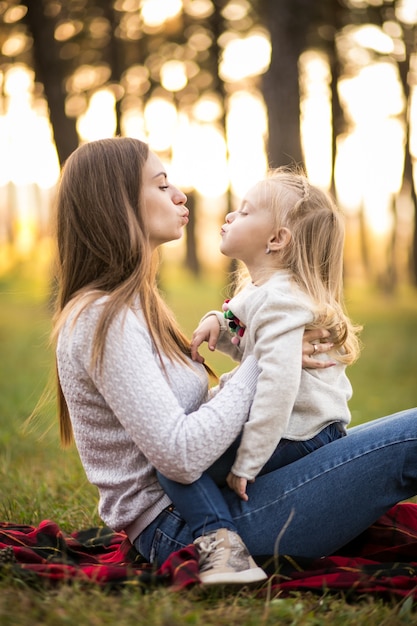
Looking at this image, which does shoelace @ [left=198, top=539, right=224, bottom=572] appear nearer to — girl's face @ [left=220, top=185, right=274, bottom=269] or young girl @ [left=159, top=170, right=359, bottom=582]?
young girl @ [left=159, top=170, right=359, bottom=582]

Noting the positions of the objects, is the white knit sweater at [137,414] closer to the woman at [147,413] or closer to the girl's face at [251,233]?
the woman at [147,413]

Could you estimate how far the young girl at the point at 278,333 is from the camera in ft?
7.68

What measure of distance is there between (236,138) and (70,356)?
1604 cm

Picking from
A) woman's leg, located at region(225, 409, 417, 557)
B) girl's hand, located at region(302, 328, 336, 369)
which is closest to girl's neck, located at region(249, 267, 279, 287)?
girl's hand, located at region(302, 328, 336, 369)

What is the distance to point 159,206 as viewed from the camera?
2.61 meters

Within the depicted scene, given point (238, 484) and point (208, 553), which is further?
point (238, 484)

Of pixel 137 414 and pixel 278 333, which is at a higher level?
pixel 278 333

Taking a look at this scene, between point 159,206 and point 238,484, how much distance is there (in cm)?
103

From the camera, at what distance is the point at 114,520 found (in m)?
2.46

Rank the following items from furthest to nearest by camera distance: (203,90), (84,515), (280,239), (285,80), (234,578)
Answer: (203,90) → (285,80) → (84,515) → (280,239) → (234,578)

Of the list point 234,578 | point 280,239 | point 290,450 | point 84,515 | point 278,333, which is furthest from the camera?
point 84,515

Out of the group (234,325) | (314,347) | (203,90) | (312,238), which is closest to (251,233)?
(312,238)

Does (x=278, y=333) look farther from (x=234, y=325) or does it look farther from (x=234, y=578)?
(x=234, y=578)

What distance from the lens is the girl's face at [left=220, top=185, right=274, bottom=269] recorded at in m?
2.79
